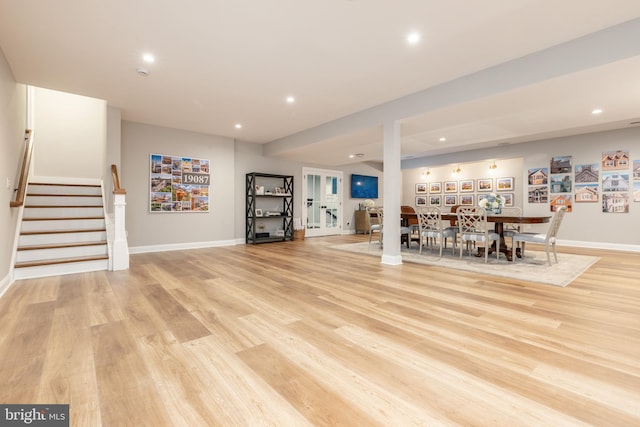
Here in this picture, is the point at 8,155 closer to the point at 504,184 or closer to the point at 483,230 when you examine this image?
the point at 483,230

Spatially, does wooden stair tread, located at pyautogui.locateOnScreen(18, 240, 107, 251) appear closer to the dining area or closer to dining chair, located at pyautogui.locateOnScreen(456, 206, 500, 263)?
the dining area

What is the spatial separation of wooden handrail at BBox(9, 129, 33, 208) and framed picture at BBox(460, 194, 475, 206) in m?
10.0

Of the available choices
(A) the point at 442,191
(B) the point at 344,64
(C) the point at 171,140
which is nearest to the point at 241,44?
(B) the point at 344,64

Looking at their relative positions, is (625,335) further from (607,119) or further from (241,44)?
(607,119)

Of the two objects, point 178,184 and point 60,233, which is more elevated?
point 178,184

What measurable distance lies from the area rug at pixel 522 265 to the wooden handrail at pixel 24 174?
5.28m

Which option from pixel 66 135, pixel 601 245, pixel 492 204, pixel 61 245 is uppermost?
pixel 66 135

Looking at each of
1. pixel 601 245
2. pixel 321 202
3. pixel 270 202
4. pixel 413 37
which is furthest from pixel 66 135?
pixel 601 245

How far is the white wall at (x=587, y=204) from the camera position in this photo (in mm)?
6105

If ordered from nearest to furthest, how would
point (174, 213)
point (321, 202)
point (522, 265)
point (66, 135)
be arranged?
1. point (522, 265)
2. point (66, 135)
3. point (174, 213)
4. point (321, 202)

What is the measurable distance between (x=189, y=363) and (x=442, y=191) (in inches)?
378

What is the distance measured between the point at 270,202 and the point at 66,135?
15.2 feet

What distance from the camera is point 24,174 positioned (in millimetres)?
4125

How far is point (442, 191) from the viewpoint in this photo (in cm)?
980
